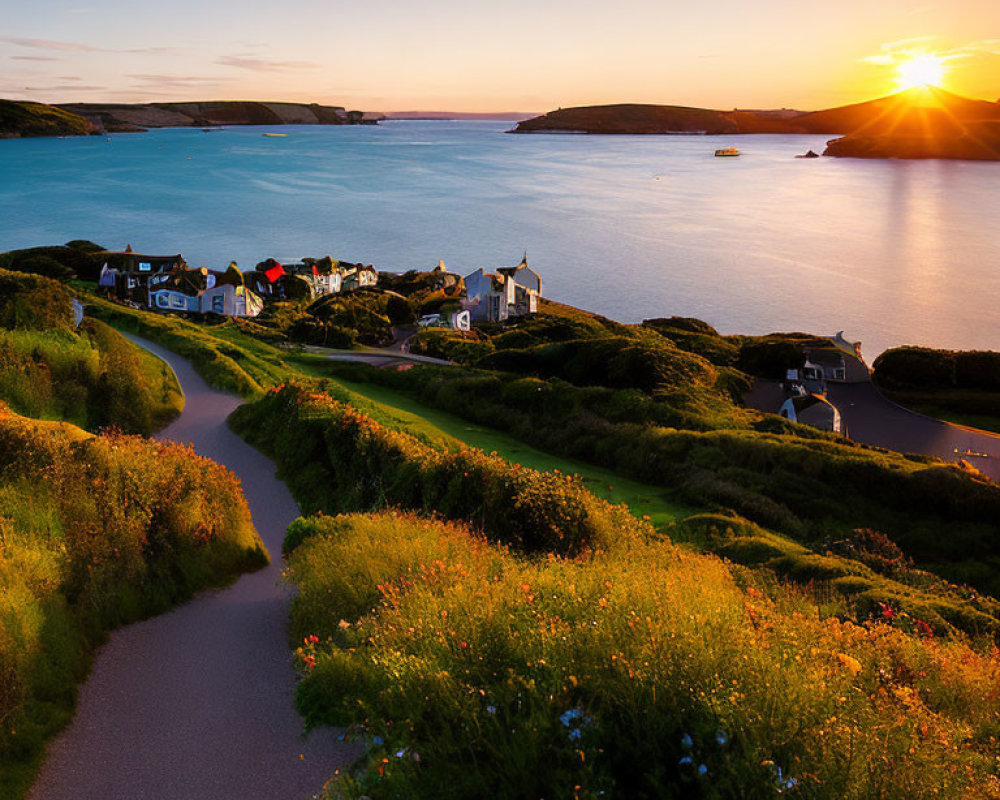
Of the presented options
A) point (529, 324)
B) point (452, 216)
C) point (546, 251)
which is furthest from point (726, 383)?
point (452, 216)

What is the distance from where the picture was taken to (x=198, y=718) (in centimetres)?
833

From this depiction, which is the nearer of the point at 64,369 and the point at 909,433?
the point at 64,369

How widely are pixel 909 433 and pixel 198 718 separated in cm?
3905

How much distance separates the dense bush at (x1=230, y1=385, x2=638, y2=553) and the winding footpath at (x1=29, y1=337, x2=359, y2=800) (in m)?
3.74

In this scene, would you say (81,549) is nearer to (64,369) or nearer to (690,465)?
(64,369)

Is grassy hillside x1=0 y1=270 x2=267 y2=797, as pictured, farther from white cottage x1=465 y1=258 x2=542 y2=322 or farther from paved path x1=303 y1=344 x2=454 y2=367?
white cottage x1=465 y1=258 x2=542 y2=322

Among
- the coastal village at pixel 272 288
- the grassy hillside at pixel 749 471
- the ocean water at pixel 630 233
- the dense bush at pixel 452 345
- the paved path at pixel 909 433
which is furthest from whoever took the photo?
the ocean water at pixel 630 233

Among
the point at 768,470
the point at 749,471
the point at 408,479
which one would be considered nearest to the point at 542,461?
the point at 749,471

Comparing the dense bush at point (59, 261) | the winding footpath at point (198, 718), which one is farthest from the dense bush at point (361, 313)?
the winding footpath at point (198, 718)

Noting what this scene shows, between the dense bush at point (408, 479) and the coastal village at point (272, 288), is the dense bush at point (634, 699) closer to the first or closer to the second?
the dense bush at point (408, 479)

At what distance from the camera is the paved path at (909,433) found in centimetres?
3359

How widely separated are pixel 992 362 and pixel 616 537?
49.8 meters

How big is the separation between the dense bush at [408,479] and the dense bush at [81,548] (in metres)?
3.31

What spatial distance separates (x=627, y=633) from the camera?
642 centimetres
